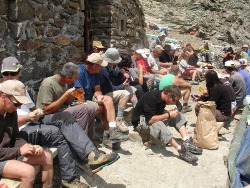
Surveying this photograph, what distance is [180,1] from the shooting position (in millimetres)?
19703

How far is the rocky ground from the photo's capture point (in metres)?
3.70

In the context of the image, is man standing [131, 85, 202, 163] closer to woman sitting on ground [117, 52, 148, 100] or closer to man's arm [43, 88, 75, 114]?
woman sitting on ground [117, 52, 148, 100]

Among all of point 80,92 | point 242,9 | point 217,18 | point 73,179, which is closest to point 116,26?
point 80,92

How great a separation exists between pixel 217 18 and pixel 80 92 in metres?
17.2

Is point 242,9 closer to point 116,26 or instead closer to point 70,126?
point 116,26

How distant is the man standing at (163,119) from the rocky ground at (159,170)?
188 mm

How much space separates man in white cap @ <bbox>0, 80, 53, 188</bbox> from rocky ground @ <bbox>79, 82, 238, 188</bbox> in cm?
103

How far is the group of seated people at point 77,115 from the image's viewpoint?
104 inches

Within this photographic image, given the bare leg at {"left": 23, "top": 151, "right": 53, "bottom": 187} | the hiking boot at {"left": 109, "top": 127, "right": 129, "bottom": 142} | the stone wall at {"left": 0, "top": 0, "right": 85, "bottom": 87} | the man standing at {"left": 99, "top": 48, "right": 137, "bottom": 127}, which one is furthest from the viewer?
the man standing at {"left": 99, "top": 48, "right": 137, "bottom": 127}

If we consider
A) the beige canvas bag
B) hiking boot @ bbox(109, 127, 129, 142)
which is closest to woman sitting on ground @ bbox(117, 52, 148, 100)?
the beige canvas bag

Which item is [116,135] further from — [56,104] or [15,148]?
[15,148]

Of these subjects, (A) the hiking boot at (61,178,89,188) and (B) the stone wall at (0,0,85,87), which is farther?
(B) the stone wall at (0,0,85,87)

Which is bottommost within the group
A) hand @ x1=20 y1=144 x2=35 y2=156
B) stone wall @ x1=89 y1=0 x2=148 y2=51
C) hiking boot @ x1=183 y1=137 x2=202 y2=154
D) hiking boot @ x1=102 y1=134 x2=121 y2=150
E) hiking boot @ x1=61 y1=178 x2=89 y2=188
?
hiking boot @ x1=183 y1=137 x2=202 y2=154

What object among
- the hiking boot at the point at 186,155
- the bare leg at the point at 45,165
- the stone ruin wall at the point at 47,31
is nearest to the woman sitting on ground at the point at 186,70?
the stone ruin wall at the point at 47,31
